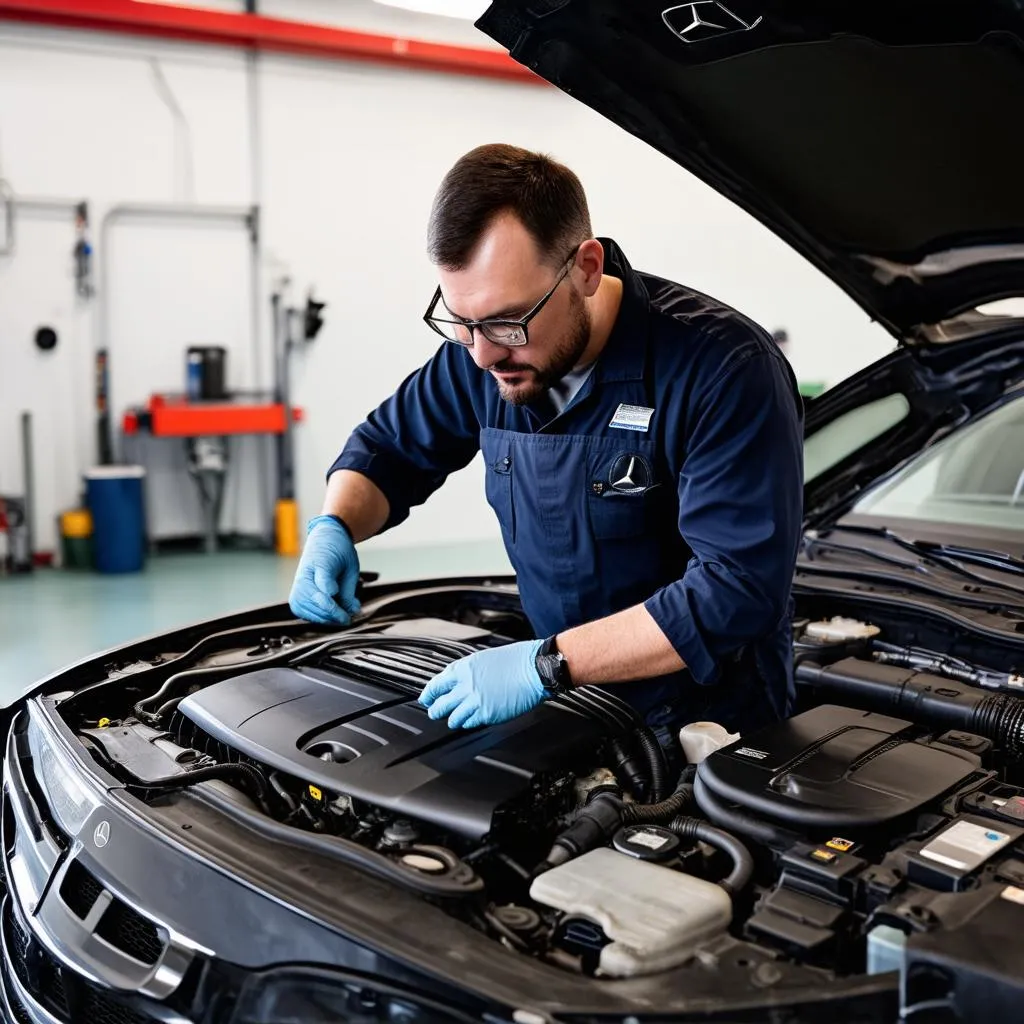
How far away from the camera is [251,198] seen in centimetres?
632

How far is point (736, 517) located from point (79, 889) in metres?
0.99

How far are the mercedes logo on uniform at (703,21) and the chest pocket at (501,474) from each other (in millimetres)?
659

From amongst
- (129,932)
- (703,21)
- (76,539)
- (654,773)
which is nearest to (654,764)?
(654,773)

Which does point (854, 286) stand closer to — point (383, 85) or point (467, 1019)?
point (467, 1019)

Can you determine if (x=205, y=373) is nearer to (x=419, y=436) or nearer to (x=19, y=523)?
(x=19, y=523)

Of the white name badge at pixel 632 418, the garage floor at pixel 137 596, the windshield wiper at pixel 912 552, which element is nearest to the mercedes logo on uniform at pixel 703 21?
the white name badge at pixel 632 418

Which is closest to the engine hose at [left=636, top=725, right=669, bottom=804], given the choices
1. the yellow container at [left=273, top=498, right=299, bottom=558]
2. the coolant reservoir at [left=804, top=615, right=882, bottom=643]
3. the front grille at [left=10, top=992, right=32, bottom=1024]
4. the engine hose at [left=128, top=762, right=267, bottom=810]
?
the engine hose at [left=128, top=762, right=267, bottom=810]

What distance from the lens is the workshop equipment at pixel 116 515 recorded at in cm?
579

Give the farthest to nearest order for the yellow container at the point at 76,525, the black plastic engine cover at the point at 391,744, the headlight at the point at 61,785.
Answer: the yellow container at the point at 76,525
the headlight at the point at 61,785
the black plastic engine cover at the point at 391,744

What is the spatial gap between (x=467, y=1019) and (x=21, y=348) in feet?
19.0

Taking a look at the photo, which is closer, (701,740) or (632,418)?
(701,740)

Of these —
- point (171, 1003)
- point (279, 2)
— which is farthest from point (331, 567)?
point (279, 2)

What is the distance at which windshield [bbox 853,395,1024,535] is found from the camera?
7.43 ft

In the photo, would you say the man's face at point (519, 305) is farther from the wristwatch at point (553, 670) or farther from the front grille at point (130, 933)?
the front grille at point (130, 933)
